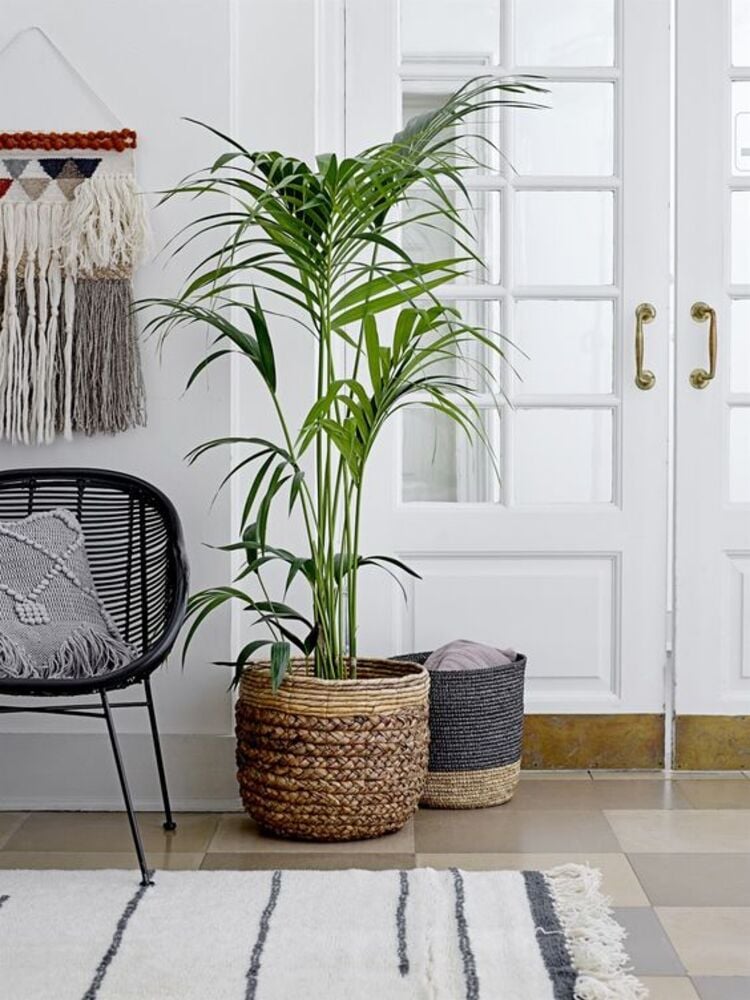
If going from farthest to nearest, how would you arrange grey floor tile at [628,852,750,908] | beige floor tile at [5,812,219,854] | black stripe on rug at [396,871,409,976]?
1. beige floor tile at [5,812,219,854]
2. grey floor tile at [628,852,750,908]
3. black stripe on rug at [396,871,409,976]

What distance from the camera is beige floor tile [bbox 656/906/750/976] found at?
2.03m

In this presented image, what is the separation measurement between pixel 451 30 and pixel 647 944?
2.15 m

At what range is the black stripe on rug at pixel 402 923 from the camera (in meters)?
2.01

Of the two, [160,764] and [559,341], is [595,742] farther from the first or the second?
[160,764]

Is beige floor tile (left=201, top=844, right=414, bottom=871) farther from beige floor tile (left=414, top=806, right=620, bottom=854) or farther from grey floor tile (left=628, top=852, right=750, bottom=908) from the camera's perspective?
grey floor tile (left=628, top=852, right=750, bottom=908)

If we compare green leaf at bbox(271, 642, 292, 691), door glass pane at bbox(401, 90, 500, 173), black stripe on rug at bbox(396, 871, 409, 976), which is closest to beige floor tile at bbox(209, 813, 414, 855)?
black stripe on rug at bbox(396, 871, 409, 976)

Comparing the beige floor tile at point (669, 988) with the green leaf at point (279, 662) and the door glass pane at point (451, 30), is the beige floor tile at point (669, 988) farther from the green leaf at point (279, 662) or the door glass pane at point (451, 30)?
the door glass pane at point (451, 30)

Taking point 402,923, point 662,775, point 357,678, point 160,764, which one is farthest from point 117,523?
point 662,775

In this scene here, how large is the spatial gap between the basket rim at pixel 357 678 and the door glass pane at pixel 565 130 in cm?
125

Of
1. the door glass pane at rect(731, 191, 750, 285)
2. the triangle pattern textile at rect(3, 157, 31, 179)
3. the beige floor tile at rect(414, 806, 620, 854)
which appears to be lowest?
the beige floor tile at rect(414, 806, 620, 854)

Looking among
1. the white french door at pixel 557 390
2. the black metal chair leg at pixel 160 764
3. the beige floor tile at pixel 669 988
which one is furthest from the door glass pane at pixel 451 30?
the beige floor tile at pixel 669 988

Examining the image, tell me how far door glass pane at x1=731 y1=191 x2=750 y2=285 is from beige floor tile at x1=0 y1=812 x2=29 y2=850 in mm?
2074

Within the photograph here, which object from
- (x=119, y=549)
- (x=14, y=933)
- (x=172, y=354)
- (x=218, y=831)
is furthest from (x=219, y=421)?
(x=14, y=933)

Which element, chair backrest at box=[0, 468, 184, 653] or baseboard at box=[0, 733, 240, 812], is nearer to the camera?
chair backrest at box=[0, 468, 184, 653]
